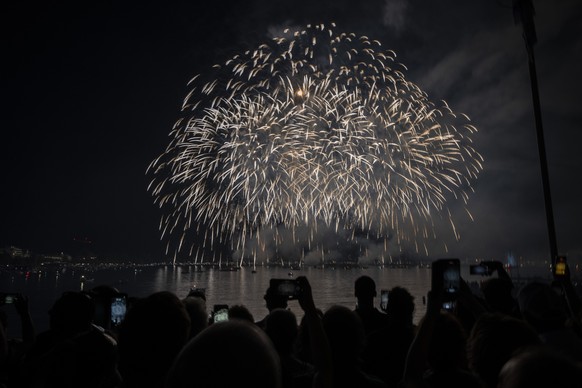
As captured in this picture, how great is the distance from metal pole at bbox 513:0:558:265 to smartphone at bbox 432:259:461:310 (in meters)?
7.49

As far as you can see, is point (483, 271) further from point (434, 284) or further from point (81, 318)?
point (81, 318)

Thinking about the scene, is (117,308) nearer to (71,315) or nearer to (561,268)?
(71,315)

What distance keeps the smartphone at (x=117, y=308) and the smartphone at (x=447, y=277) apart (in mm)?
4930

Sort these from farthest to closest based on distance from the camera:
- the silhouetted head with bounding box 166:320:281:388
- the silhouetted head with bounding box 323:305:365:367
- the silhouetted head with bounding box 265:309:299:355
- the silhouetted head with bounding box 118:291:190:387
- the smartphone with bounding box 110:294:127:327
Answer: the smartphone with bounding box 110:294:127:327 → the silhouetted head with bounding box 265:309:299:355 → the silhouetted head with bounding box 323:305:365:367 → the silhouetted head with bounding box 118:291:190:387 → the silhouetted head with bounding box 166:320:281:388

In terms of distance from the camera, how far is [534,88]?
10.5 meters

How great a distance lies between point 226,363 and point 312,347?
1.57 metres

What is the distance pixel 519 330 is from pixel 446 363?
0.67 m

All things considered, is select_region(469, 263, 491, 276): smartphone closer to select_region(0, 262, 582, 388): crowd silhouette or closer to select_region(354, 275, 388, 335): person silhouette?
select_region(0, 262, 582, 388): crowd silhouette

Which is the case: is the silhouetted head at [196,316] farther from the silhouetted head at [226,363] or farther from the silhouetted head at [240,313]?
the silhouetted head at [226,363]

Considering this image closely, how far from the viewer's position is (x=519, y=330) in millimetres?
2324

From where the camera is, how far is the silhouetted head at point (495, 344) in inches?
90.1

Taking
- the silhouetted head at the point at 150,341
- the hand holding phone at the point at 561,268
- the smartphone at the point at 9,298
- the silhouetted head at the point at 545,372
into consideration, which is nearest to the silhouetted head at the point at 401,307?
the hand holding phone at the point at 561,268

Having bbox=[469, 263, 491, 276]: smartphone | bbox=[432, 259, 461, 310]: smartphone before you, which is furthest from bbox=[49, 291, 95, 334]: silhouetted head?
bbox=[469, 263, 491, 276]: smartphone

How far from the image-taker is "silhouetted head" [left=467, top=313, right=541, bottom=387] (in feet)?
7.51
